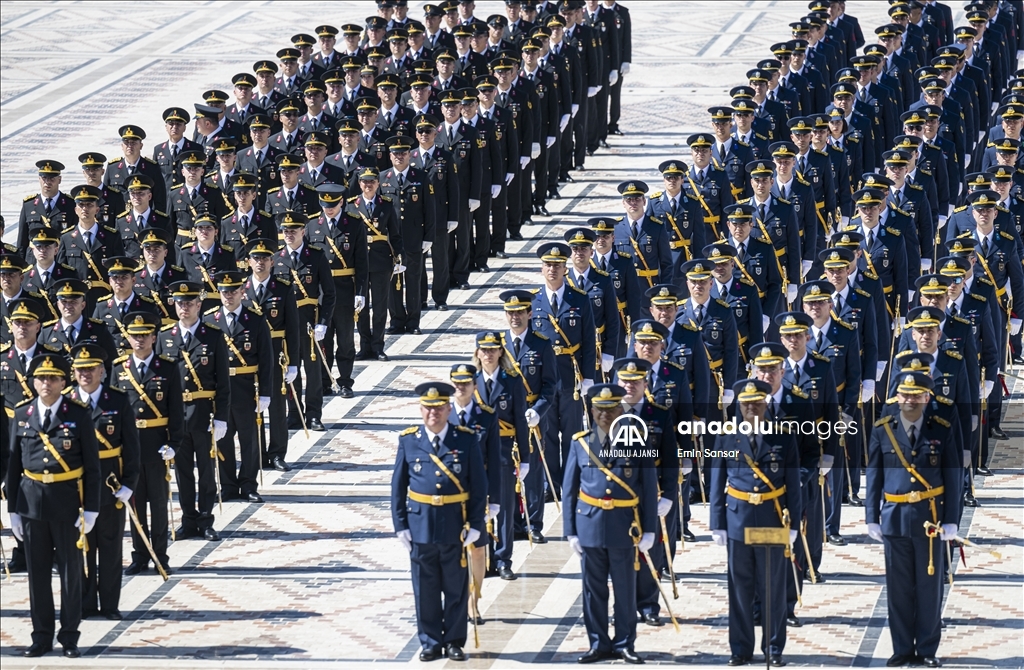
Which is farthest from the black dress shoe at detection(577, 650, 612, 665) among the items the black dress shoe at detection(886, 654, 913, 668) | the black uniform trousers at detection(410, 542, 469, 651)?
the black dress shoe at detection(886, 654, 913, 668)

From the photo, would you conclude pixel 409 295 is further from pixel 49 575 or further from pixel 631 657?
pixel 631 657

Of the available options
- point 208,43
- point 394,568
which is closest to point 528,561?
point 394,568

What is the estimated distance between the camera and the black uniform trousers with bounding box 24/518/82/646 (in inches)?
586

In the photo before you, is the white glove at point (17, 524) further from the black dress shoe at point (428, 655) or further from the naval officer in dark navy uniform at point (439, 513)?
the black dress shoe at point (428, 655)

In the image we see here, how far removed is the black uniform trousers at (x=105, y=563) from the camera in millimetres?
15477

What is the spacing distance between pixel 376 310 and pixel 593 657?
7.95 meters

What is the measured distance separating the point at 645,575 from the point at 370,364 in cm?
720

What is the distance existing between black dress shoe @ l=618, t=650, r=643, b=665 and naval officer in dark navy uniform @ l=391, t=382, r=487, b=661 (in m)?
1.16

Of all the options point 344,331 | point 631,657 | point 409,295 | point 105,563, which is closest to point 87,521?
point 105,563

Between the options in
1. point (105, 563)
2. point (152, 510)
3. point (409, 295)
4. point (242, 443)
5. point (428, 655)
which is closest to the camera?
point (428, 655)

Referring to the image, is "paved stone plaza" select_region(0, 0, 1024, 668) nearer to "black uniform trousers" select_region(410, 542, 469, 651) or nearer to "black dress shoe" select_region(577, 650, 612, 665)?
"black dress shoe" select_region(577, 650, 612, 665)

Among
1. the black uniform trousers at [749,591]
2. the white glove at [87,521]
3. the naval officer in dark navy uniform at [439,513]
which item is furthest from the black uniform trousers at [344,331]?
the black uniform trousers at [749,591]

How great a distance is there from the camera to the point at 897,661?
14.4 meters

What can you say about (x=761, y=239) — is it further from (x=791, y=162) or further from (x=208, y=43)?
(x=208, y=43)
